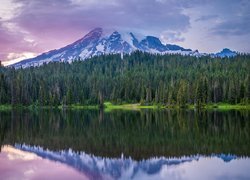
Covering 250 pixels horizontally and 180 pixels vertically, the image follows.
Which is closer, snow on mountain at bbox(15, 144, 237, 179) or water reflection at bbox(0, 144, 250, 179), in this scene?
water reflection at bbox(0, 144, 250, 179)

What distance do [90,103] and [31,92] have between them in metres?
30.7

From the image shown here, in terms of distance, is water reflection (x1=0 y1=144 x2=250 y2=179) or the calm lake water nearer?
water reflection (x1=0 y1=144 x2=250 y2=179)

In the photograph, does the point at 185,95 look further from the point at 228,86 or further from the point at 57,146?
the point at 57,146

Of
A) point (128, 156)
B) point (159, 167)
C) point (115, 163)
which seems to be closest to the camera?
point (159, 167)

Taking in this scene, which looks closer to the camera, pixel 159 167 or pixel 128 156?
pixel 159 167

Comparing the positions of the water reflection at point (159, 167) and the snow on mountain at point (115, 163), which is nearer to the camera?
Answer: the water reflection at point (159, 167)

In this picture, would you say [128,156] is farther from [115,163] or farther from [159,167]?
[159,167]

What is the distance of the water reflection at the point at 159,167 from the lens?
2645cm

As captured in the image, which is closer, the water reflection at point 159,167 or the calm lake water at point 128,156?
the water reflection at point 159,167

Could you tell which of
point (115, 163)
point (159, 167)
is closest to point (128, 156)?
point (115, 163)

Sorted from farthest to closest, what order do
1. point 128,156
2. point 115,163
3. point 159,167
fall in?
point 128,156 → point 115,163 → point 159,167

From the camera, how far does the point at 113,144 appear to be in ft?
133

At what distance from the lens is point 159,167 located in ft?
94.7

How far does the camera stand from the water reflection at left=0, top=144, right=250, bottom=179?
86.8 ft
